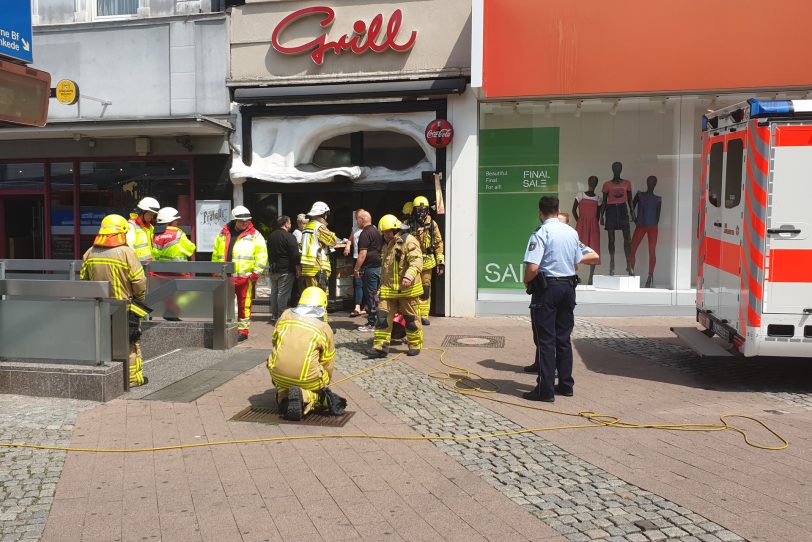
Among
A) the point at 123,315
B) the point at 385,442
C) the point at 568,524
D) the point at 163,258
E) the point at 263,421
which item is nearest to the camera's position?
the point at 568,524

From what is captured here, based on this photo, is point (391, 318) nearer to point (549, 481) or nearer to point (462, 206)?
point (462, 206)

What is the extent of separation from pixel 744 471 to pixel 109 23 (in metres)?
12.9

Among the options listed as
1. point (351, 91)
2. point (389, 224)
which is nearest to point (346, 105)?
point (351, 91)

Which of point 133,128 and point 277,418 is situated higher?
point 133,128

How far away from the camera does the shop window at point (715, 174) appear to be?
27.6ft

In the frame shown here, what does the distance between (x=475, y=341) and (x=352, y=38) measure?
5753mm

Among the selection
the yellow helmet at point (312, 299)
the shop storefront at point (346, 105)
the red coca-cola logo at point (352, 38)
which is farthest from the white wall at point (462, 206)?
the yellow helmet at point (312, 299)

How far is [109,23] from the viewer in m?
13.5

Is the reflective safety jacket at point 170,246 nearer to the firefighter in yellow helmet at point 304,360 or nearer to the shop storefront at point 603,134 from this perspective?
the firefighter in yellow helmet at point 304,360

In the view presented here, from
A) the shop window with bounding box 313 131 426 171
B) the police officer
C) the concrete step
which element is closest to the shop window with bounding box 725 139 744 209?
the concrete step

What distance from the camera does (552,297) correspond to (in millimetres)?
7004

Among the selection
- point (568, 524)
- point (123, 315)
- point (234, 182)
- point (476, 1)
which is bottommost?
point (568, 524)

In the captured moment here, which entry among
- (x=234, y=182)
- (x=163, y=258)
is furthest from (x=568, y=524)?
(x=234, y=182)

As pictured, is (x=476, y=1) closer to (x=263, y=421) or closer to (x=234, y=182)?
(x=234, y=182)
